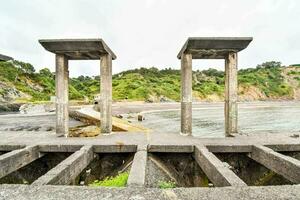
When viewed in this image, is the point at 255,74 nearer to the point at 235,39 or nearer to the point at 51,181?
the point at 235,39

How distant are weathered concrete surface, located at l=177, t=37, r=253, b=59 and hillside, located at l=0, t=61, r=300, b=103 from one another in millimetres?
36063

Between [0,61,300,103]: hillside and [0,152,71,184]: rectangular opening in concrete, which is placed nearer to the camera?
[0,152,71,184]: rectangular opening in concrete

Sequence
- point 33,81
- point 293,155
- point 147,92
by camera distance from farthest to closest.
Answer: point 147,92 < point 33,81 < point 293,155

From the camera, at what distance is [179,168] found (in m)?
7.58

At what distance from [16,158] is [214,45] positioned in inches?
278

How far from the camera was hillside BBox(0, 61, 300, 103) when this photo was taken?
44253 mm

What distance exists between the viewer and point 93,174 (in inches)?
299

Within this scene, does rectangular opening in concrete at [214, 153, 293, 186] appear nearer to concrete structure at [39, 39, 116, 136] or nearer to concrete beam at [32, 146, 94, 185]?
concrete beam at [32, 146, 94, 185]

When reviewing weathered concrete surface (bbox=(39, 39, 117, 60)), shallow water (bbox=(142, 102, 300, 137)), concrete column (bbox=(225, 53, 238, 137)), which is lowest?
shallow water (bbox=(142, 102, 300, 137))

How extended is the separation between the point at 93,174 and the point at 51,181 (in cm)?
323

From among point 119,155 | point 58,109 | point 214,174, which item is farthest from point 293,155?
point 58,109

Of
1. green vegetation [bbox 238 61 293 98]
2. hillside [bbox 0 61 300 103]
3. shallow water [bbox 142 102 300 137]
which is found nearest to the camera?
shallow water [bbox 142 102 300 137]

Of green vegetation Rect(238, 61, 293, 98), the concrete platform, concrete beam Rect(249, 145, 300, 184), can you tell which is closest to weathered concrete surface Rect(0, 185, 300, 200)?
the concrete platform

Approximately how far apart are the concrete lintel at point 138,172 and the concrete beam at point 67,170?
140 cm
